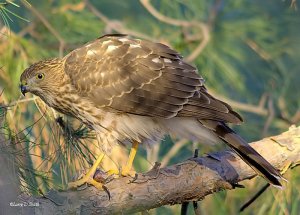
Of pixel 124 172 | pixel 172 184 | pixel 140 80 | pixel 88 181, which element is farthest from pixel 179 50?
pixel 88 181

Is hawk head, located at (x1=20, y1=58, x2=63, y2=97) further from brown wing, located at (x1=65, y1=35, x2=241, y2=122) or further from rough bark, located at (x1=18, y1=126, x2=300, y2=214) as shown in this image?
rough bark, located at (x1=18, y1=126, x2=300, y2=214)

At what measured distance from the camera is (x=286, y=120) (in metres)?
5.92

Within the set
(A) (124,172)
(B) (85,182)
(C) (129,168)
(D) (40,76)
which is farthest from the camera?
(D) (40,76)

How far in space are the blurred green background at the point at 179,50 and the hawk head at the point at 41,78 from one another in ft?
0.31

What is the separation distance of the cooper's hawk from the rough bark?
188mm

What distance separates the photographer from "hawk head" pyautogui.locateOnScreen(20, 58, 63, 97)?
157 inches

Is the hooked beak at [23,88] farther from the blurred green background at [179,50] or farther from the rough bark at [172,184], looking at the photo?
the rough bark at [172,184]

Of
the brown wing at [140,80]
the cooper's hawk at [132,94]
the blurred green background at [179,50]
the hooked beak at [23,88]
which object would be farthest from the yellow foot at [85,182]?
the hooked beak at [23,88]

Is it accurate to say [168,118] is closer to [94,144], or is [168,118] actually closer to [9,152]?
[94,144]

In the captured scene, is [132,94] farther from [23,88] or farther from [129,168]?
[23,88]

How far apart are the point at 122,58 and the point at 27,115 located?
3.37ft

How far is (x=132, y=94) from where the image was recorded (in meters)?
3.90

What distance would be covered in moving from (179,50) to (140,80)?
1.92 metres

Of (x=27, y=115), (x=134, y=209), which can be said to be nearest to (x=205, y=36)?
(x=27, y=115)
